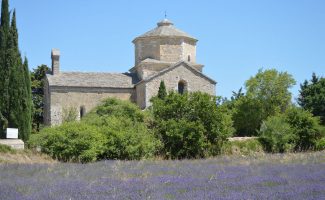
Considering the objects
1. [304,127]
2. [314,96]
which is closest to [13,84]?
[304,127]

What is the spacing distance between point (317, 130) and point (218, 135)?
358 inches

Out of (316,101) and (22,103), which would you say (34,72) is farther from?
(316,101)

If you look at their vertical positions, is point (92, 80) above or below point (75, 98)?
above

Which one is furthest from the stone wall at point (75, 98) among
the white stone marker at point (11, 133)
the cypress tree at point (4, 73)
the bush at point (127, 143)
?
the bush at point (127, 143)

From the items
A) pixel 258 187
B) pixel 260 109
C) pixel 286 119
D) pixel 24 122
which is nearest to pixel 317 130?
pixel 286 119

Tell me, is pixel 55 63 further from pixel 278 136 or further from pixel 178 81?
pixel 278 136

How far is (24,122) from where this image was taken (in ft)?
107

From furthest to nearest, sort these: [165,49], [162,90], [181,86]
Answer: [165,49], [181,86], [162,90]

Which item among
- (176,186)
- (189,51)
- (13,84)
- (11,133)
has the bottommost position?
(176,186)

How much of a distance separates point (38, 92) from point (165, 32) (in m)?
16.1

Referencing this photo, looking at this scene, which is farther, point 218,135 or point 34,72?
point 34,72

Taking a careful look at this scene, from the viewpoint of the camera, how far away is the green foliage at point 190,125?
2836 centimetres

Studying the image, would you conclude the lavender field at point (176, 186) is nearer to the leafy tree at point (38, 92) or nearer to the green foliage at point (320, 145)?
the green foliage at point (320, 145)

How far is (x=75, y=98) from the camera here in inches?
1679
